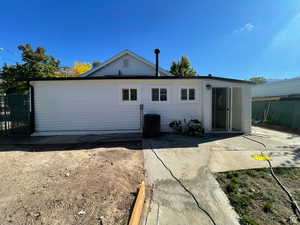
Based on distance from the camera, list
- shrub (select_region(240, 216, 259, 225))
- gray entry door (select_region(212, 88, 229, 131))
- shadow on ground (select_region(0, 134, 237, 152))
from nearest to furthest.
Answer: shrub (select_region(240, 216, 259, 225))
shadow on ground (select_region(0, 134, 237, 152))
gray entry door (select_region(212, 88, 229, 131))

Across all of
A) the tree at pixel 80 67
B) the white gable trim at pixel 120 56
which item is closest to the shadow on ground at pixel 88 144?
the white gable trim at pixel 120 56

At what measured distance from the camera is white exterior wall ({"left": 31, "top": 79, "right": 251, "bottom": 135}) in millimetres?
6387

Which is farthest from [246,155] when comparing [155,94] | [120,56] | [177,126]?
[120,56]

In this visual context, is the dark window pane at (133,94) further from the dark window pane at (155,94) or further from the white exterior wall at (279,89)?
the white exterior wall at (279,89)

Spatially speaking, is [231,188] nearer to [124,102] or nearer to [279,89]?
[124,102]

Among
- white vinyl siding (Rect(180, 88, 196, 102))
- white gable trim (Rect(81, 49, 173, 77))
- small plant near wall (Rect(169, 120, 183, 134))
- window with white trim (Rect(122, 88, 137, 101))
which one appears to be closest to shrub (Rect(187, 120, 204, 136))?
small plant near wall (Rect(169, 120, 183, 134))

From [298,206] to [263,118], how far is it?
11.4 metres

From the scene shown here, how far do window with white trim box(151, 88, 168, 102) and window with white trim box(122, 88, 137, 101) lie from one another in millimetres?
885

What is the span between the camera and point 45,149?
4672 millimetres

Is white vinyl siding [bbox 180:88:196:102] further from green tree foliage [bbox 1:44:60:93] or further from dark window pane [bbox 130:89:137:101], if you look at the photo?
green tree foliage [bbox 1:44:60:93]

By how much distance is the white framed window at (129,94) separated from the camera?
21.6 ft

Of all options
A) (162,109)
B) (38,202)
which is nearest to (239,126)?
(162,109)

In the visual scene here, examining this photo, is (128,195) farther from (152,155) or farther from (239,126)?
(239,126)

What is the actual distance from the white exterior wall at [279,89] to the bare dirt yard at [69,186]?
75.6ft
